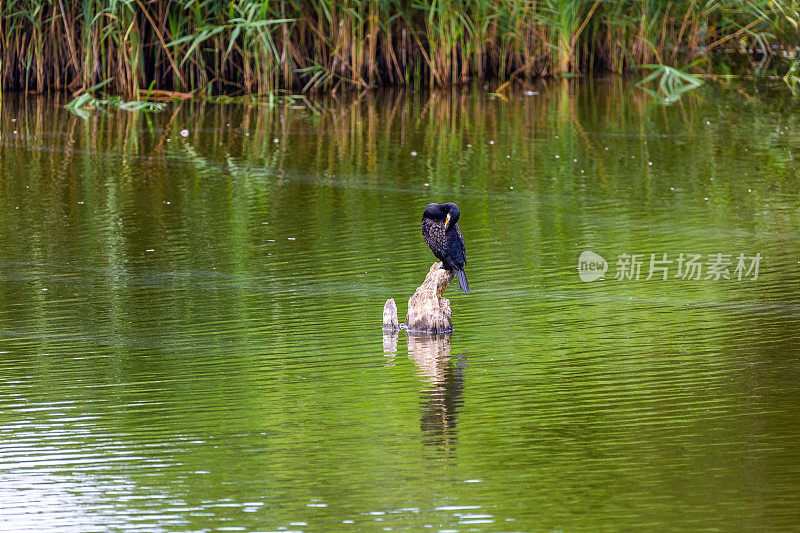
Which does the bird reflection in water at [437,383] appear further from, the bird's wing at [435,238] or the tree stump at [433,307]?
the bird's wing at [435,238]

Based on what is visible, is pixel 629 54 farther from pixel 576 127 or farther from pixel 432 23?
pixel 576 127

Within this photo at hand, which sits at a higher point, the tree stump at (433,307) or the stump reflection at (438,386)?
the tree stump at (433,307)

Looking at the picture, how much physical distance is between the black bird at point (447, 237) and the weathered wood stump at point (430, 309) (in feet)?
0.25

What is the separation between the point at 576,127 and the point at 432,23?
2.53 metres

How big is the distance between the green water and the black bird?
0.31 m

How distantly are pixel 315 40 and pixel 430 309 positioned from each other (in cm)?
843

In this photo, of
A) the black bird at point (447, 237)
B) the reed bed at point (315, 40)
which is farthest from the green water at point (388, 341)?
the reed bed at point (315, 40)

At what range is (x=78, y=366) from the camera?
5.32m

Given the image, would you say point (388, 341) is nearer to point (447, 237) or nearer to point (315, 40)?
point (447, 237)

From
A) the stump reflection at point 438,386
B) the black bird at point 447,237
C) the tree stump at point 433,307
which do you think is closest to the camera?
the stump reflection at point 438,386

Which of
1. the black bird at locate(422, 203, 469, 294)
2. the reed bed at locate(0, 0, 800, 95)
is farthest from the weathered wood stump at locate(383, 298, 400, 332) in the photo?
the reed bed at locate(0, 0, 800, 95)

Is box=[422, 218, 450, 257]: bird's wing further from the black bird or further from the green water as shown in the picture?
the green water

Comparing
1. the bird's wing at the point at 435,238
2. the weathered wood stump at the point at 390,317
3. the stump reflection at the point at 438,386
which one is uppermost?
the bird's wing at the point at 435,238

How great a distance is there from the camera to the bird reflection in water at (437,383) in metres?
4.48
